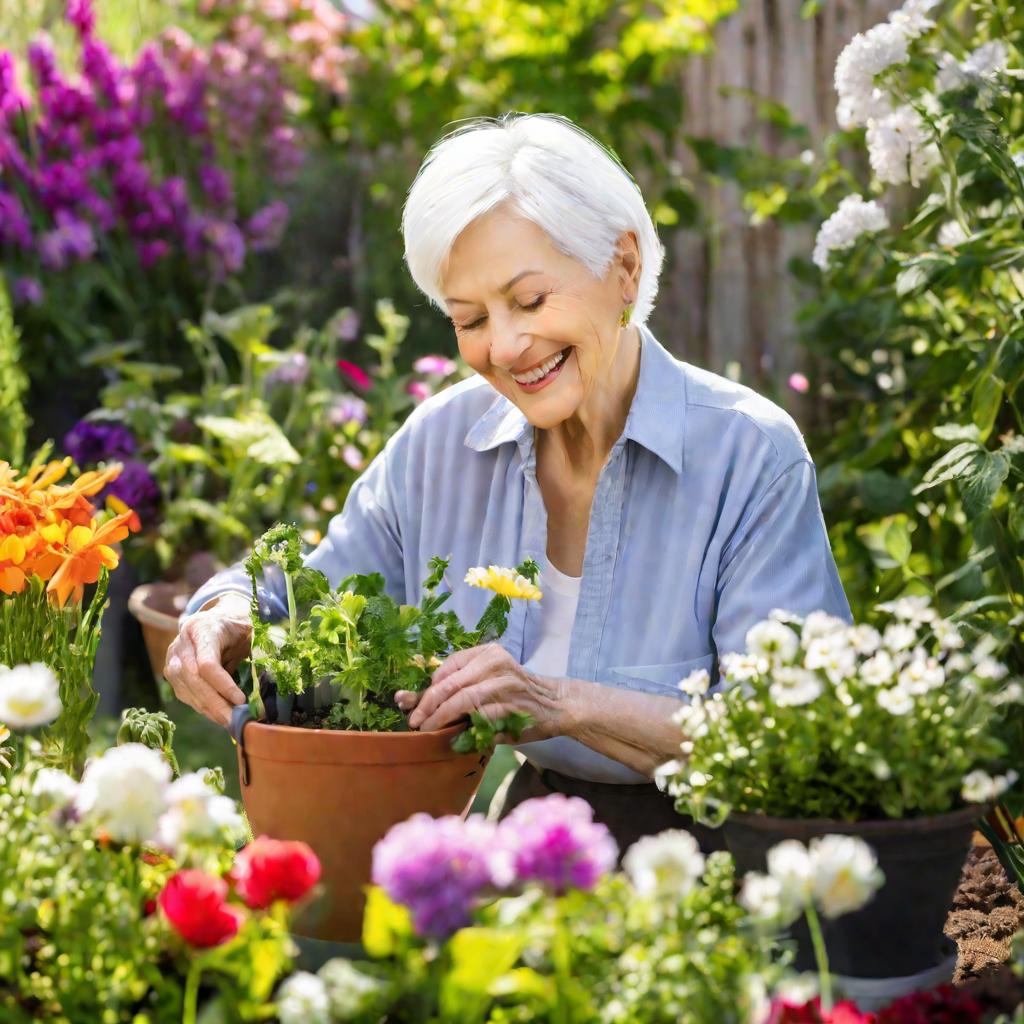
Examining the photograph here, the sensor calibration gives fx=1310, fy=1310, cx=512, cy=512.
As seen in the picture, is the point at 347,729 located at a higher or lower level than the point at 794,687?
lower

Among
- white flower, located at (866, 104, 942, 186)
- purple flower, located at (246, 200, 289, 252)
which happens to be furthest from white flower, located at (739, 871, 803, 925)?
purple flower, located at (246, 200, 289, 252)

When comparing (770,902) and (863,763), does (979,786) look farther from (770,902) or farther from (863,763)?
(770,902)

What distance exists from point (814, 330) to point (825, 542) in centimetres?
194

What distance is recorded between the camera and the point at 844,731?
114cm

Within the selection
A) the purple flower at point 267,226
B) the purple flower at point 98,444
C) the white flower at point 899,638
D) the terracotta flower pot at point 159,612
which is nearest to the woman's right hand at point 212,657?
the white flower at point 899,638

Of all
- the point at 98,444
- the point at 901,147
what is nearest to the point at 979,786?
the point at 901,147

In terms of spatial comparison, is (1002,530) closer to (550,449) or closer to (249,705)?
(550,449)

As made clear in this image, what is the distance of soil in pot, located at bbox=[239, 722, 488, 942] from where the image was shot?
1381 mm

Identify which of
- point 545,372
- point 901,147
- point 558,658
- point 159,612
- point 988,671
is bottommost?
point 159,612

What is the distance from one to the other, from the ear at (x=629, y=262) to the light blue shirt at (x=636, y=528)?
0.13 m

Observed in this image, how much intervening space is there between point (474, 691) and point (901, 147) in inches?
50.5

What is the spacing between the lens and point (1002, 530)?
1.89m

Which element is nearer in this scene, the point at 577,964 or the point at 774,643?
the point at 577,964

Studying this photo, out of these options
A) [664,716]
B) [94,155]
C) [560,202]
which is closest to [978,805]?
[664,716]
